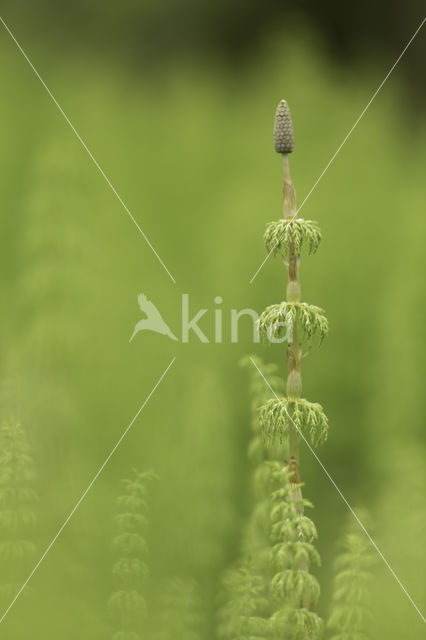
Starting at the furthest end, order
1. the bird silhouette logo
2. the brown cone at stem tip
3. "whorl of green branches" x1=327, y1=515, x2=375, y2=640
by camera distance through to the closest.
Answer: the bird silhouette logo, "whorl of green branches" x1=327, y1=515, x2=375, y2=640, the brown cone at stem tip

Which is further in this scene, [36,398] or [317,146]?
[317,146]

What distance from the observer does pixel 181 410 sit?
23.9 inches

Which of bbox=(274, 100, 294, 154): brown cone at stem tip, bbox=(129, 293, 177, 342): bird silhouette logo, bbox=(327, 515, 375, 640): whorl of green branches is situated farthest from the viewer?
bbox=(129, 293, 177, 342): bird silhouette logo

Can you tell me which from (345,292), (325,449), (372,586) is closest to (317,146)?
(345,292)

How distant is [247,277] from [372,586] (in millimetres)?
292

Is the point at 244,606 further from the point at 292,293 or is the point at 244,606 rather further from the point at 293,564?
the point at 292,293

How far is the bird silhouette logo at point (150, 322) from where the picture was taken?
65 cm

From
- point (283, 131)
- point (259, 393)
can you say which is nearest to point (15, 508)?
point (259, 393)

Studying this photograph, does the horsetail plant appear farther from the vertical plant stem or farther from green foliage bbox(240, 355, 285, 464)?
green foliage bbox(240, 355, 285, 464)

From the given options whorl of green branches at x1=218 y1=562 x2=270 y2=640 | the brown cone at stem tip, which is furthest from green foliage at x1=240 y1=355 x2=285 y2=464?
the brown cone at stem tip

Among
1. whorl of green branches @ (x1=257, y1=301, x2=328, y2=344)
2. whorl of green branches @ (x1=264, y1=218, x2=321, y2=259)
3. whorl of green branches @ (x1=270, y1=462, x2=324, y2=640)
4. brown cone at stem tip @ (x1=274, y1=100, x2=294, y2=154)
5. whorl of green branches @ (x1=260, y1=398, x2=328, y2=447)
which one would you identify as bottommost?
whorl of green branches @ (x1=270, y1=462, x2=324, y2=640)

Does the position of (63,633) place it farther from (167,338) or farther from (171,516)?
(167,338)

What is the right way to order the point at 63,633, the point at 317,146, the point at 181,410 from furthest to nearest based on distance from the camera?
the point at 317,146 → the point at 181,410 → the point at 63,633

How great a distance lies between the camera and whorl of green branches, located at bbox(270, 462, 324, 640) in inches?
15.2
